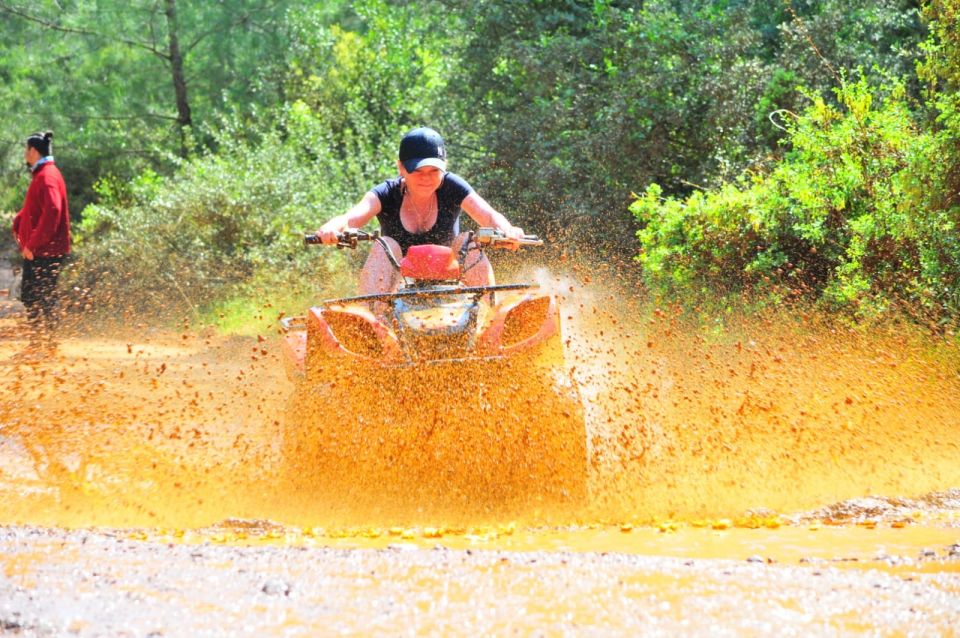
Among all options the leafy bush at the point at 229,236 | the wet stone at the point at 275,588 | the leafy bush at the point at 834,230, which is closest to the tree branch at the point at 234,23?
the leafy bush at the point at 229,236

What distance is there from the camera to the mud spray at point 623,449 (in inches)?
227

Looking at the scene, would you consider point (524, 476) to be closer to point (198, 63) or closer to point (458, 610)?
point (458, 610)

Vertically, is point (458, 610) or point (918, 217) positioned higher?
point (918, 217)

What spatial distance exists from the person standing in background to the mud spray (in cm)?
75

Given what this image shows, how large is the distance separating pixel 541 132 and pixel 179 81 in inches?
478

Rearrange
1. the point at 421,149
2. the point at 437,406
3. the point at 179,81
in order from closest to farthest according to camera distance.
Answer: the point at 437,406 < the point at 421,149 < the point at 179,81

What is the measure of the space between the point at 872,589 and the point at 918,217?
5.13 metres

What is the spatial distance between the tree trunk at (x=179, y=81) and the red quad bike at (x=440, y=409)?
19683mm

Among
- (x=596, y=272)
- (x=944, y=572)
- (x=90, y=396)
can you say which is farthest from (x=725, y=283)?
(x=944, y=572)

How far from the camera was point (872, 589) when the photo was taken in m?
3.68

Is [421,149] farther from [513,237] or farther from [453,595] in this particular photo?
[453,595]

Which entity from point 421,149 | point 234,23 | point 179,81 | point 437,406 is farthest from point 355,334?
point 179,81

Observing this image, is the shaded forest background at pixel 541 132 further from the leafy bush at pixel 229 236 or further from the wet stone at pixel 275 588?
the wet stone at pixel 275 588

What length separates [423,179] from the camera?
22.7ft
